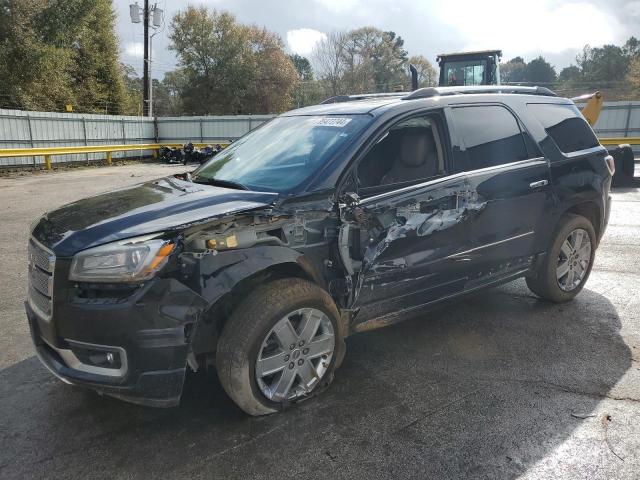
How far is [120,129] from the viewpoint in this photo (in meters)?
24.8

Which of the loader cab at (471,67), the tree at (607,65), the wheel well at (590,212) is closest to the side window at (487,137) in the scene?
the wheel well at (590,212)

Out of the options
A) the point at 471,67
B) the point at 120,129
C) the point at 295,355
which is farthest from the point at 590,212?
the point at 120,129

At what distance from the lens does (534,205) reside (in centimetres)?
419

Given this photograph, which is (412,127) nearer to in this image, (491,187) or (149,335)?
(491,187)

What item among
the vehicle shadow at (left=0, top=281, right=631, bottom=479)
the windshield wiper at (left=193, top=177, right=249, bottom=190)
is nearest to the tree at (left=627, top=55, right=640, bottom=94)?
the vehicle shadow at (left=0, top=281, right=631, bottom=479)

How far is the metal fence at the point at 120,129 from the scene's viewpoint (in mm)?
19016

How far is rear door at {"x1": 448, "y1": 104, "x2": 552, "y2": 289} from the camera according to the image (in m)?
3.78

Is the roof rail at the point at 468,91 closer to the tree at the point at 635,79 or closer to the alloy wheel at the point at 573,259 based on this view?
the alloy wheel at the point at 573,259

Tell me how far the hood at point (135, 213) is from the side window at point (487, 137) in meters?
1.62

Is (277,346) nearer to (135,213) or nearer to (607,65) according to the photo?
(135,213)

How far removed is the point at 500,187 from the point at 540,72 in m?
97.2

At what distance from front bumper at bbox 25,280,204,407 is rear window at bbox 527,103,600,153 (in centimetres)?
355

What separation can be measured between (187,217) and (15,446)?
1.53 meters

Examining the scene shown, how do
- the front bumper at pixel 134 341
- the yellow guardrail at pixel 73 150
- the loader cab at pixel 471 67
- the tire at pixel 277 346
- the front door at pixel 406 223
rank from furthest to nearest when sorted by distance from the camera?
the yellow guardrail at pixel 73 150 < the loader cab at pixel 471 67 < the front door at pixel 406 223 < the tire at pixel 277 346 < the front bumper at pixel 134 341
